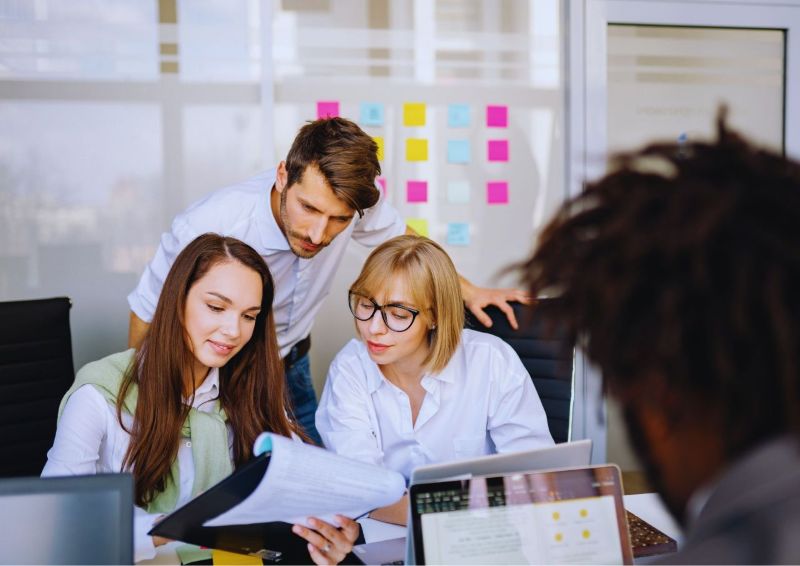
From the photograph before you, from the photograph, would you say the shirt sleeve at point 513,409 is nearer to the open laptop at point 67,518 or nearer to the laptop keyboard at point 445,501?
the laptop keyboard at point 445,501

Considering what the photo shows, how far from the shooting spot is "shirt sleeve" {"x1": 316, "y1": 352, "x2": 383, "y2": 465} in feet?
5.66

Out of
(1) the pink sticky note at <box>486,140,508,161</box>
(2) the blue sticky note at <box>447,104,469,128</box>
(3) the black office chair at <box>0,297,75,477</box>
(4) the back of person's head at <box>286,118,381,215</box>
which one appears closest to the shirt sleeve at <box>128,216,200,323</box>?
(3) the black office chair at <box>0,297,75,477</box>

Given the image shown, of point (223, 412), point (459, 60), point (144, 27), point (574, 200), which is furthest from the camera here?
point (459, 60)

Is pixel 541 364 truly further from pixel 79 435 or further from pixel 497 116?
pixel 497 116

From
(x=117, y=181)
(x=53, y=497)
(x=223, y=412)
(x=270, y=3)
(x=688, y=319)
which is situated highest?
(x=270, y=3)

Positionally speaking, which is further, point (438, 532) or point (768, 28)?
point (768, 28)

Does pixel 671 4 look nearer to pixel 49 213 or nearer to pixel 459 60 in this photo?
pixel 459 60

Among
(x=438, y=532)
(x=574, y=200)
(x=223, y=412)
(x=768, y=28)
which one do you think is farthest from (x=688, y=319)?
(x=768, y=28)

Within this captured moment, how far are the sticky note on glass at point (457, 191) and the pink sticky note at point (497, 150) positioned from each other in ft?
0.57

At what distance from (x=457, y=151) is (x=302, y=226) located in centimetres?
140

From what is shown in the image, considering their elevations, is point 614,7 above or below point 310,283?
above

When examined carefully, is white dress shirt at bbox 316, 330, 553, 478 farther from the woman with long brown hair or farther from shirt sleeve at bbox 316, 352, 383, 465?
the woman with long brown hair

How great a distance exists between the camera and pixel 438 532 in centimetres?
102

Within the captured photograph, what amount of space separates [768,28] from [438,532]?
3198 mm
